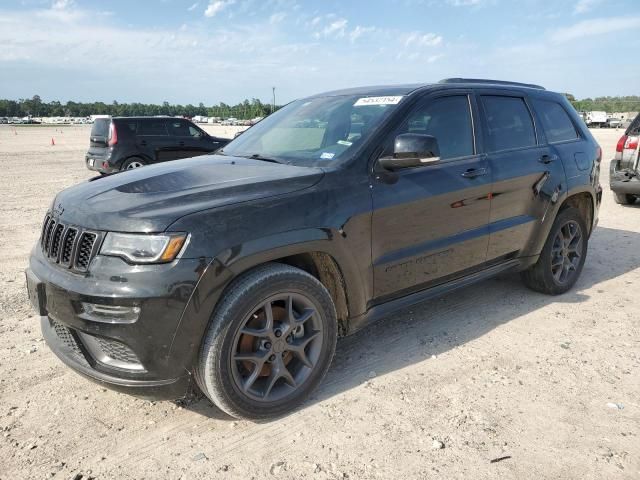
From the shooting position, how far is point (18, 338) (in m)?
3.76

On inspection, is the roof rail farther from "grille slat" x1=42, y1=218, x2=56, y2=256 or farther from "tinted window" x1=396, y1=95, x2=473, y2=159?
"grille slat" x1=42, y1=218, x2=56, y2=256

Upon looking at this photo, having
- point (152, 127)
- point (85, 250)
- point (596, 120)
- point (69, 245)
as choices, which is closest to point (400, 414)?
point (85, 250)

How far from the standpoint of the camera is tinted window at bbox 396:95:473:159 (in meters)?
3.53

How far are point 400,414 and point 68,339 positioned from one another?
1.84m

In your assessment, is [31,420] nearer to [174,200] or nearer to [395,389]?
[174,200]

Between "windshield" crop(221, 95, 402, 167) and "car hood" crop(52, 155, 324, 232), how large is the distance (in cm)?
23

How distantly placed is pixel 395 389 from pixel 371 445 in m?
0.58

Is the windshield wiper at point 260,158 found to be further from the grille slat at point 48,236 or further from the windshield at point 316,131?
the grille slat at point 48,236

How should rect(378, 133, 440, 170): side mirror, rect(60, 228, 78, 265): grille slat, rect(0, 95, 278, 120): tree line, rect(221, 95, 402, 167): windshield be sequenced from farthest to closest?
rect(0, 95, 278, 120): tree line → rect(221, 95, 402, 167): windshield → rect(378, 133, 440, 170): side mirror → rect(60, 228, 78, 265): grille slat

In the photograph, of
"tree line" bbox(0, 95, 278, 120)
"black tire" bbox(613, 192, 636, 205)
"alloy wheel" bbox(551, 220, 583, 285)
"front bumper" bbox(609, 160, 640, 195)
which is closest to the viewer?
"alloy wheel" bbox(551, 220, 583, 285)

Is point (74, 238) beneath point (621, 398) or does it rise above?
above

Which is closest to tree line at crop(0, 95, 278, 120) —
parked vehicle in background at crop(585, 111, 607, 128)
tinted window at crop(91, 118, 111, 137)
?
parked vehicle in background at crop(585, 111, 607, 128)

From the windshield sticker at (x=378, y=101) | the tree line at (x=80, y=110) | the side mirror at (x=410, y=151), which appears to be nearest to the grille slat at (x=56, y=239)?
the side mirror at (x=410, y=151)

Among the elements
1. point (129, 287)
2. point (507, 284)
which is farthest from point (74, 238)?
point (507, 284)
